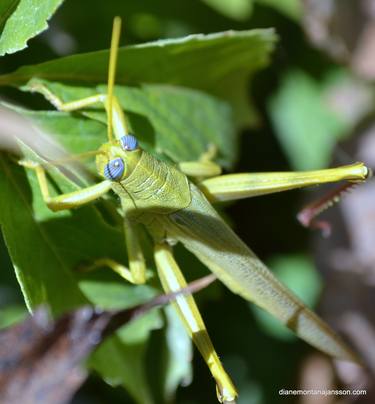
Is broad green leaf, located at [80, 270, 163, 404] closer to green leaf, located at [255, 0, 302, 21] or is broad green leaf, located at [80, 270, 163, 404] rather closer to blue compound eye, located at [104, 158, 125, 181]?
blue compound eye, located at [104, 158, 125, 181]

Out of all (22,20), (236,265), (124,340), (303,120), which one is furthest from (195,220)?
(303,120)

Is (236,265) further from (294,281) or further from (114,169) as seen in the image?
(294,281)

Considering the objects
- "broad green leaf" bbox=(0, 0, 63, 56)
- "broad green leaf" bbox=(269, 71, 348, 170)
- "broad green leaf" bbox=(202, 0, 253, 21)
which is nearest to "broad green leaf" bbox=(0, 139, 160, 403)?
"broad green leaf" bbox=(0, 0, 63, 56)

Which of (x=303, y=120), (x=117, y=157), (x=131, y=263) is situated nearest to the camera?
(x=117, y=157)

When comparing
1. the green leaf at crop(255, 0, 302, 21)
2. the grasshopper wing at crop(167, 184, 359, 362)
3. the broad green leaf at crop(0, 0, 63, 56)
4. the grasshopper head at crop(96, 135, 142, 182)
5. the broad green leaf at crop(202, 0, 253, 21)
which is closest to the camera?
the broad green leaf at crop(0, 0, 63, 56)

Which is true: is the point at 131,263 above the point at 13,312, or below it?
above

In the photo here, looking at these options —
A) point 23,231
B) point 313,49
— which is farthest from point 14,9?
point 313,49

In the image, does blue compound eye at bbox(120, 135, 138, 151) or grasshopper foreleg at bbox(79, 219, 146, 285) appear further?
grasshopper foreleg at bbox(79, 219, 146, 285)
